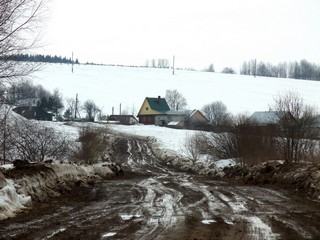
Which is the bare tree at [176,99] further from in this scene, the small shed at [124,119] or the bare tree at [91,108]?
the small shed at [124,119]

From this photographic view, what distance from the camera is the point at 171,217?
10.3 metres

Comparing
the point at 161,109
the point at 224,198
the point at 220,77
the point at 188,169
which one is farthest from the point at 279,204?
the point at 220,77

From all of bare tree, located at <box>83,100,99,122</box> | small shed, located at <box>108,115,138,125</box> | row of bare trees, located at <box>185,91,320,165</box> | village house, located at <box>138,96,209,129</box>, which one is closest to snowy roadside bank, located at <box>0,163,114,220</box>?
row of bare trees, located at <box>185,91,320,165</box>

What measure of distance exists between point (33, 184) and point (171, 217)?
4979 millimetres

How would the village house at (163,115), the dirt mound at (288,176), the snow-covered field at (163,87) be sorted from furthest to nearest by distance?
the snow-covered field at (163,87), the village house at (163,115), the dirt mound at (288,176)

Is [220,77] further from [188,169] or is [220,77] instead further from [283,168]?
[283,168]

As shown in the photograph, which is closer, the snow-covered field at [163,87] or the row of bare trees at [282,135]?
the row of bare trees at [282,135]

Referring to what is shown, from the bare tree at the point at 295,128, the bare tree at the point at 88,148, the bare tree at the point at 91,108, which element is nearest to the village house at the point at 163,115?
the bare tree at the point at 91,108

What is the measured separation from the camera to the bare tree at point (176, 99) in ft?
449

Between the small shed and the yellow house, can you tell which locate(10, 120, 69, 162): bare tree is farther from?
the yellow house

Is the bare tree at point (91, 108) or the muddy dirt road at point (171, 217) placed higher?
the muddy dirt road at point (171, 217)

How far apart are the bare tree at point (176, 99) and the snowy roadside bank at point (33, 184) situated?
118 m

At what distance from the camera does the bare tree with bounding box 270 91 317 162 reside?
88.4 ft

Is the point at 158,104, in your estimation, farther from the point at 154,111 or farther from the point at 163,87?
the point at 163,87
